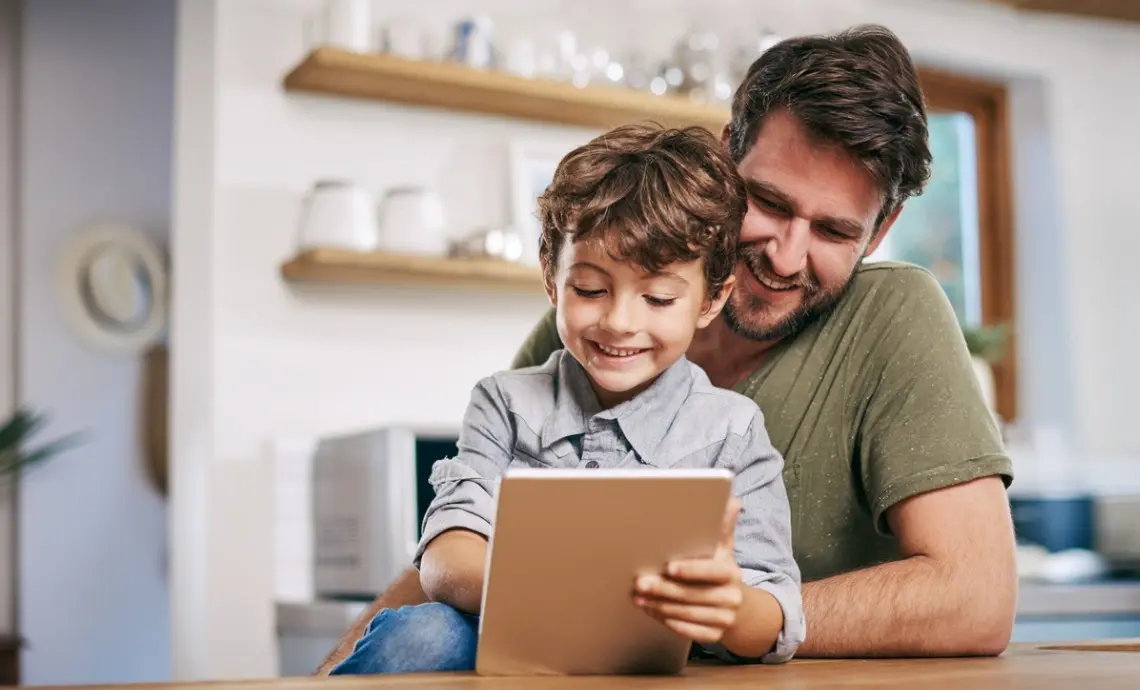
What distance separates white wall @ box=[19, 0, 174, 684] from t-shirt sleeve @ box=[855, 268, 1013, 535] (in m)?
3.88

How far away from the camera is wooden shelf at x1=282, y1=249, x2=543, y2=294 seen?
124 inches

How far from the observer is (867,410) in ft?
5.08

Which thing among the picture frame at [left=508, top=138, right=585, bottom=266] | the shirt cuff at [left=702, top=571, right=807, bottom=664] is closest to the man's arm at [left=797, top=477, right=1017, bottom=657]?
the shirt cuff at [left=702, top=571, right=807, bottom=664]

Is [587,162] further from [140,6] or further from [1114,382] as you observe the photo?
[140,6]

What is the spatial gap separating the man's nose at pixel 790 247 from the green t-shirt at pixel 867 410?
11 centimetres

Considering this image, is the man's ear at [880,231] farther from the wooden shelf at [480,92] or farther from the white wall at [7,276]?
the white wall at [7,276]

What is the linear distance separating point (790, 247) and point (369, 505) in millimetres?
1631

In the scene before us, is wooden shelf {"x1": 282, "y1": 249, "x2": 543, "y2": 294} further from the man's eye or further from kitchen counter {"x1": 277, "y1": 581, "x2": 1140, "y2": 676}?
the man's eye

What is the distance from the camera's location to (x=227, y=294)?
10.5 ft

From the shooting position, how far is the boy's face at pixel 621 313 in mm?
1243

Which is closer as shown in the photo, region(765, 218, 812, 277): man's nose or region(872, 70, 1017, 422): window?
region(765, 218, 812, 277): man's nose

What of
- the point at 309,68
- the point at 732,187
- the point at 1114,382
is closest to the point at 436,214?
the point at 309,68

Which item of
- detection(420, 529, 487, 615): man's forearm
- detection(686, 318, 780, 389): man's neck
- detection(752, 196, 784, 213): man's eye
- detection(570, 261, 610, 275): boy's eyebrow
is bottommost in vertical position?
detection(420, 529, 487, 615): man's forearm

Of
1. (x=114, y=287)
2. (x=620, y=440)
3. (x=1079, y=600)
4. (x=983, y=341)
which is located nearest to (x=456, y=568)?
(x=620, y=440)
